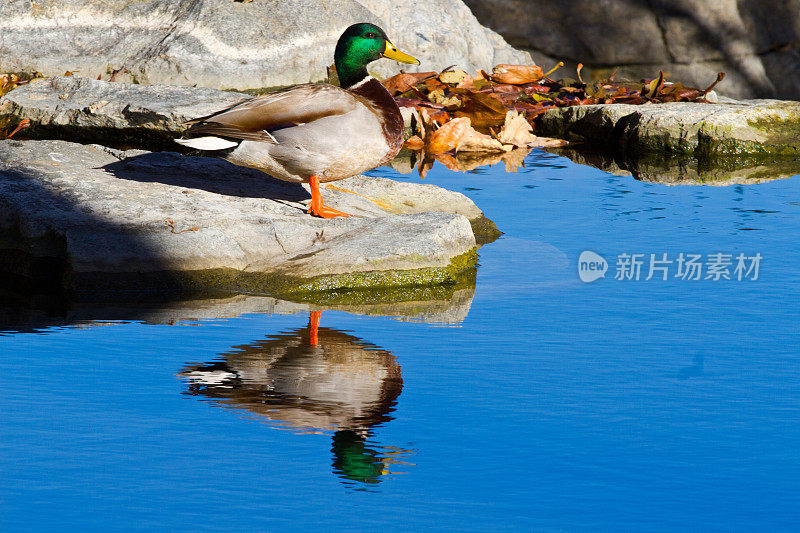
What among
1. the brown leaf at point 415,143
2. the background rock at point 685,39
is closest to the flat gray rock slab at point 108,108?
the brown leaf at point 415,143

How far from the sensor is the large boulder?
29.5 feet

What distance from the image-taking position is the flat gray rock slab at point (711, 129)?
802 centimetres

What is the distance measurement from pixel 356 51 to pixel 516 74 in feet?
17.2

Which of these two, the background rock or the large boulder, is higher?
the background rock

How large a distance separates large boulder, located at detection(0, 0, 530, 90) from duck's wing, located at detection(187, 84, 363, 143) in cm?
433

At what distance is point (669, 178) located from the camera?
Answer: 23.3 ft

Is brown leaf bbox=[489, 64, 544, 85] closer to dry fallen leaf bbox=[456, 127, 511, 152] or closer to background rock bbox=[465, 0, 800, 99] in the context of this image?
background rock bbox=[465, 0, 800, 99]

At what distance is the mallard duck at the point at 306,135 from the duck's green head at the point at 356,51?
16.5 inches

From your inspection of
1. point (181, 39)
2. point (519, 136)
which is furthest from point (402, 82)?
point (181, 39)

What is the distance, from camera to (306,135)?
472cm

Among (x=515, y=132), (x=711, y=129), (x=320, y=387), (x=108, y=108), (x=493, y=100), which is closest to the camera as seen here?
(x=320, y=387)

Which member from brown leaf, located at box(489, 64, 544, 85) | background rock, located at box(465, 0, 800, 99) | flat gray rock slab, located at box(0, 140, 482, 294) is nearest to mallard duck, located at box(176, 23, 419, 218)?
flat gray rock slab, located at box(0, 140, 482, 294)

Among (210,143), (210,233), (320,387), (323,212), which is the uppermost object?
(210,143)

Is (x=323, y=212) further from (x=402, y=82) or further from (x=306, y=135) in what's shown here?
(x=402, y=82)
